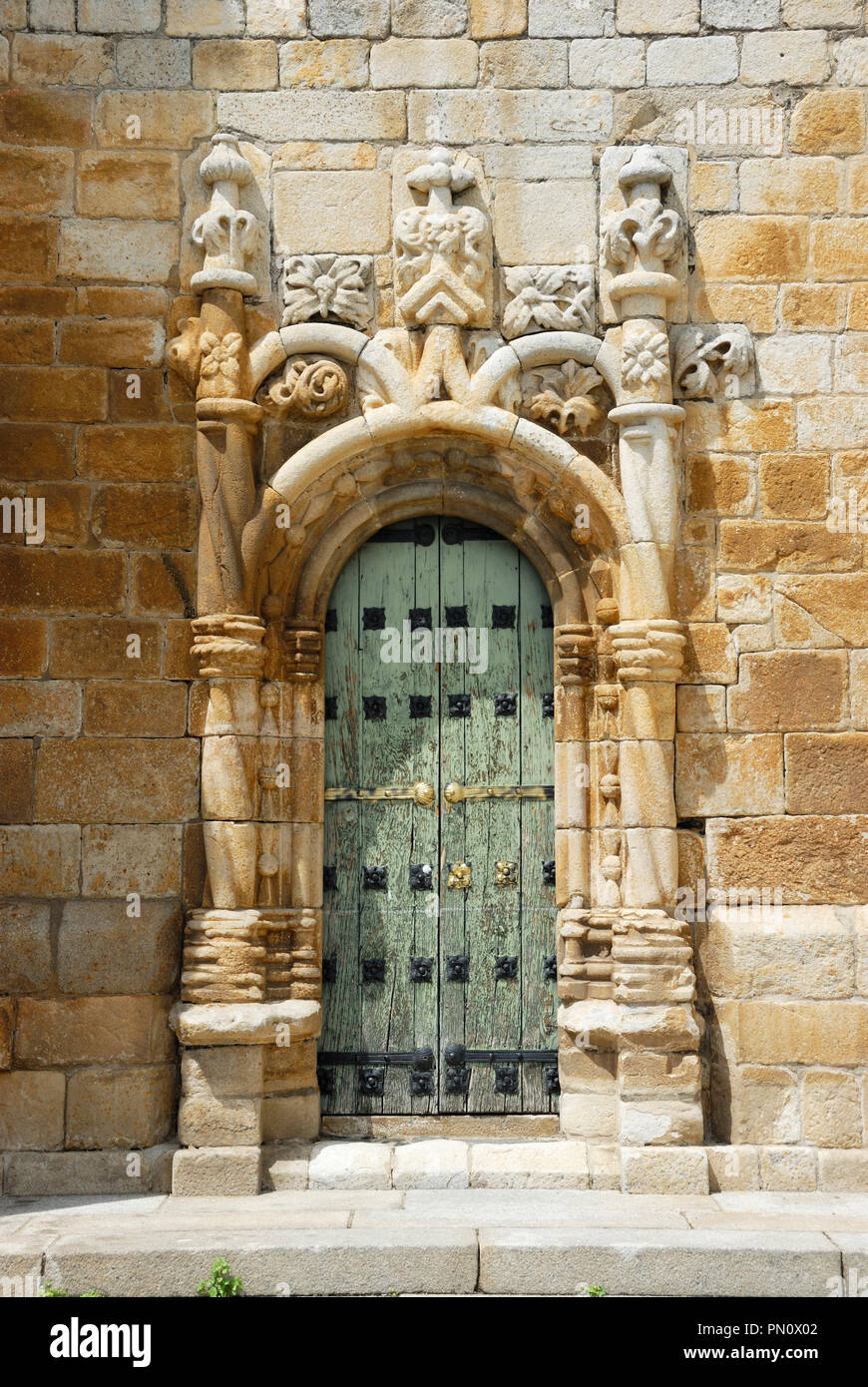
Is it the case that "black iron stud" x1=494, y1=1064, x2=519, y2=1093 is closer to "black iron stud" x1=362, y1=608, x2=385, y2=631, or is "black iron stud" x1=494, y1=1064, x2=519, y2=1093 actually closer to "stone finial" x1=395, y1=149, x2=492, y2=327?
"black iron stud" x1=362, y1=608, x2=385, y2=631

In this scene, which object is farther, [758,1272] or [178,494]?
Answer: [178,494]

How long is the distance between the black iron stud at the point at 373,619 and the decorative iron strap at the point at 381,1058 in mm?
1727

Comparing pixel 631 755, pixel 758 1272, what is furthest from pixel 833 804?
pixel 758 1272

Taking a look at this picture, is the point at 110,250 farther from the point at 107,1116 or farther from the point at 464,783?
the point at 107,1116

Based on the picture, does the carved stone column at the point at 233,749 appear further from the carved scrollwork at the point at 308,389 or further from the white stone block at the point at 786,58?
the white stone block at the point at 786,58

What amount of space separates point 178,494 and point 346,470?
68cm

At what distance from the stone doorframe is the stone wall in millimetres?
168

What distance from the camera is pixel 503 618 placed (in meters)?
5.58

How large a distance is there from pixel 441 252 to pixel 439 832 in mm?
2329

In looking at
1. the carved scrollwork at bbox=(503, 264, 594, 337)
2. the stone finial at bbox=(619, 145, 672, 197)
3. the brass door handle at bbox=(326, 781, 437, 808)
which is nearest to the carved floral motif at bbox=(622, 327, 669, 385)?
the carved scrollwork at bbox=(503, 264, 594, 337)

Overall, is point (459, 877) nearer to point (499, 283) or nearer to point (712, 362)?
point (712, 362)

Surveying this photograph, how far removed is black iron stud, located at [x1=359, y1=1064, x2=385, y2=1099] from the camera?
542 cm

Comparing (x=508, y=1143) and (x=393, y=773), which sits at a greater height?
(x=393, y=773)

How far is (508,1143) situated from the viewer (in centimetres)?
523
